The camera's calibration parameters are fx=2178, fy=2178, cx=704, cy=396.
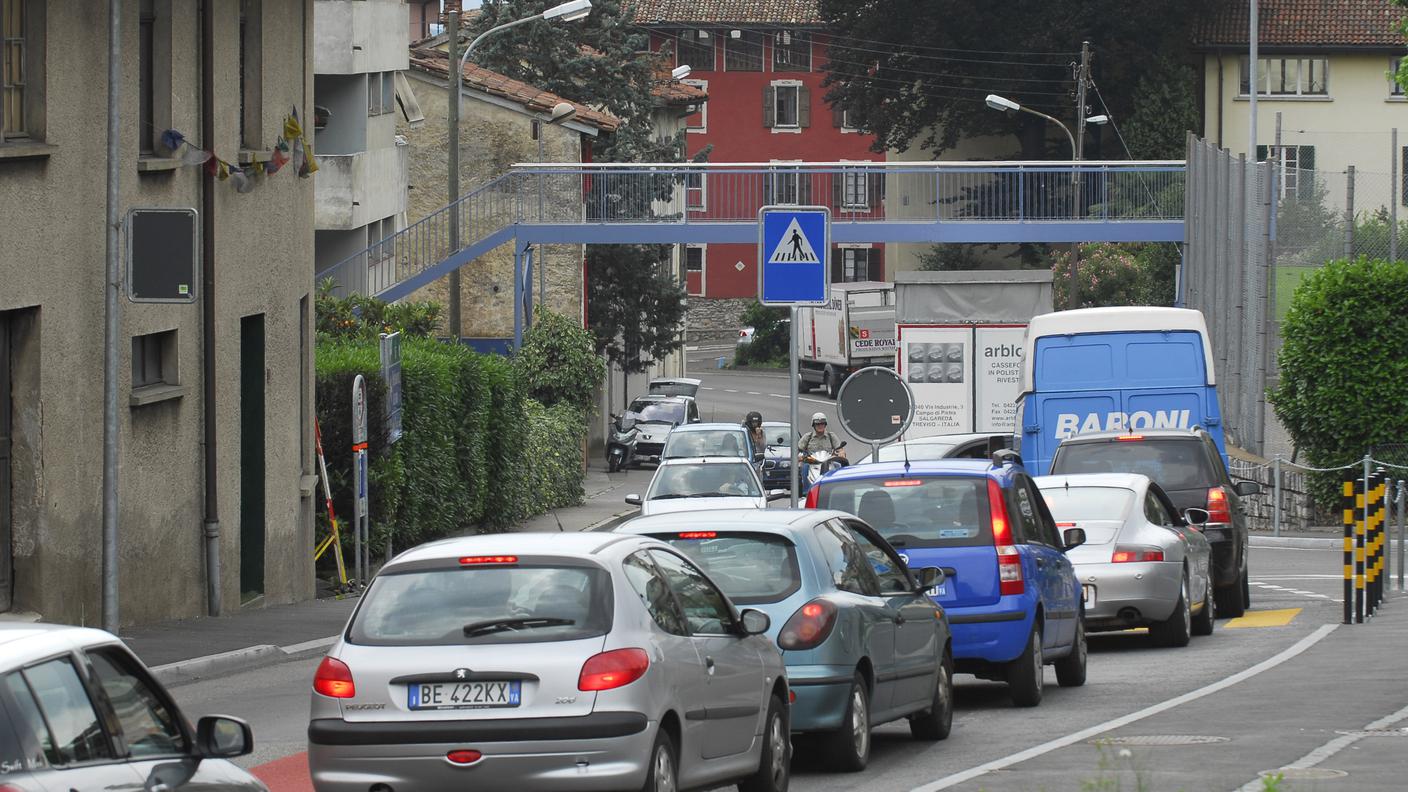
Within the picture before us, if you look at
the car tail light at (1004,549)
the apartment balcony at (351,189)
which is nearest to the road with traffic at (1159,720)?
the car tail light at (1004,549)

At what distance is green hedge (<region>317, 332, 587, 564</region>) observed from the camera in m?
26.5

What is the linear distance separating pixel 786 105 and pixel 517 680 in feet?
304

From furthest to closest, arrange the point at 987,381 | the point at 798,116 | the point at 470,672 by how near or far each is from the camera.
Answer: the point at 798,116, the point at 987,381, the point at 470,672

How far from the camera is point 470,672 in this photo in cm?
866

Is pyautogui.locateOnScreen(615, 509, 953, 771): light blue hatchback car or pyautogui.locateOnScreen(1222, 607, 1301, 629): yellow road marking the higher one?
pyautogui.locateOnScreen(615, 509, 953, 771): light blue hatchback car

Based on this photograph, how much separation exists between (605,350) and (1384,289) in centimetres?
3319

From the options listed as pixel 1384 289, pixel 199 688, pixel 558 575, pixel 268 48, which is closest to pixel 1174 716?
pixel 558 575

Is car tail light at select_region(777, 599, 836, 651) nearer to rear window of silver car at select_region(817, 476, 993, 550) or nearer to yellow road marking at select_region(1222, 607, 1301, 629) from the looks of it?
rear window of silver car at select_region(817, 476, 993, 550)

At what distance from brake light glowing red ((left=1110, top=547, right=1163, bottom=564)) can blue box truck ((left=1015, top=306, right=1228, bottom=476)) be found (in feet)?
26.5

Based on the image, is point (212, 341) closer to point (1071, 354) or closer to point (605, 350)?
point (1071, 354)

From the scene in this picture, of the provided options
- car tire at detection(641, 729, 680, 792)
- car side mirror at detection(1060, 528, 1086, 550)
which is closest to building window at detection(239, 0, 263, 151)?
car side mirror at detection(1060, 528, 1086, 550)

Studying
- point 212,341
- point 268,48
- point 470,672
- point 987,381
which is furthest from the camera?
point 987,381

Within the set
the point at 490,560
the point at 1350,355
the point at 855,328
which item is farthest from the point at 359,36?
the point at 490,560

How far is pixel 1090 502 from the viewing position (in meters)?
18.3
